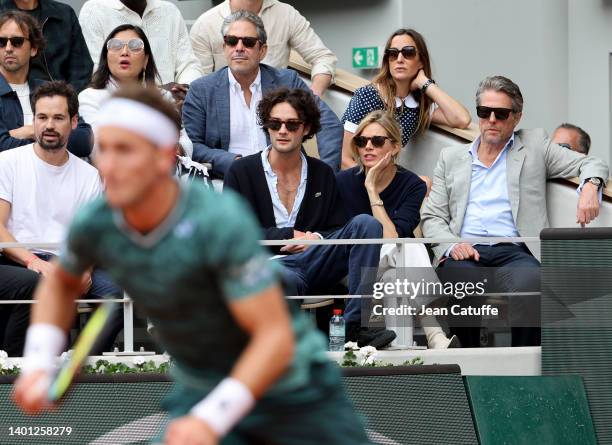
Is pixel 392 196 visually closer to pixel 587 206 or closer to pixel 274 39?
pixel 587 206

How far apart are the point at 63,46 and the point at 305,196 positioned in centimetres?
237

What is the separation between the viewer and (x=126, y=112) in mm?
3879

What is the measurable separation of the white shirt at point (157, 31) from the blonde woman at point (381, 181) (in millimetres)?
1776

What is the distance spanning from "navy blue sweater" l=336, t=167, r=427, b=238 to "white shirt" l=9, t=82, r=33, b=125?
6.84ft

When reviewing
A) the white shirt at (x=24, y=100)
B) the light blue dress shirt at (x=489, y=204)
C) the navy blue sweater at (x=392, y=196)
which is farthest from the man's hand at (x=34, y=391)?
the white shirt at (x=24, y=100)

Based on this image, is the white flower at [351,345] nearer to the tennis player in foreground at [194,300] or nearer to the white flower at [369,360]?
the white flower at [369,360]

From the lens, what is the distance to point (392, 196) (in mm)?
8797

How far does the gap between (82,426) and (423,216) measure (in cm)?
271

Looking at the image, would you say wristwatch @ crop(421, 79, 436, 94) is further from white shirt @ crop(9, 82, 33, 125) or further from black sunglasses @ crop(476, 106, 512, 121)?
white shirt @ crop(9, 82, 33, 125)

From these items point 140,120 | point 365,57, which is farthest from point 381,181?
point 140,120

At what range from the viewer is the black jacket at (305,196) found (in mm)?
8367

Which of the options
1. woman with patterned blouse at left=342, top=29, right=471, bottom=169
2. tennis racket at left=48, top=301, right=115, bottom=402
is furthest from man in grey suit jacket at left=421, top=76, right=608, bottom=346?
tennis racket at left=48, top=301, right=115, bottom=402

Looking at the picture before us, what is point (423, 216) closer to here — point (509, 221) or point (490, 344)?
point (509, 221)

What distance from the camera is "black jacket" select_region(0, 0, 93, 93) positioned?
967cm
